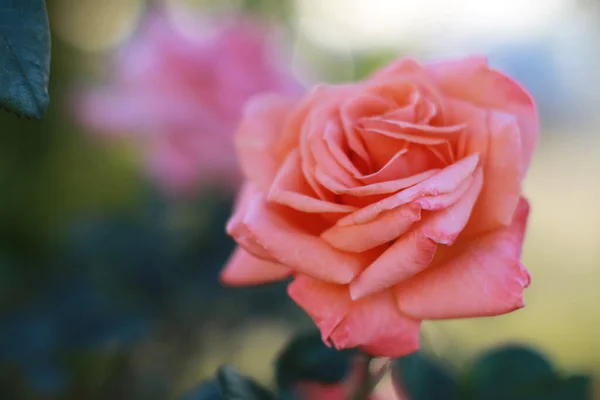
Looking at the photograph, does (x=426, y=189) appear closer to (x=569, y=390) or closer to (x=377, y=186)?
(x=377, y=186)

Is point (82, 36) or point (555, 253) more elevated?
point (82, 36)

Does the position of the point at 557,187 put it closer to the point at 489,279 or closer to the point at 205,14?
the point at 205,14

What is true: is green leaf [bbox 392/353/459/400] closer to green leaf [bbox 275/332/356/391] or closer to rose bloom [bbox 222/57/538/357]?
green leaf [bbox 275/332/356/391]

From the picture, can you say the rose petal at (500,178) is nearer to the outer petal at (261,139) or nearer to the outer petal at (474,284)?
the outer petal at (474,284)

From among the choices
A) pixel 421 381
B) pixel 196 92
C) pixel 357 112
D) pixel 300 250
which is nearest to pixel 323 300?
pixel 300 250

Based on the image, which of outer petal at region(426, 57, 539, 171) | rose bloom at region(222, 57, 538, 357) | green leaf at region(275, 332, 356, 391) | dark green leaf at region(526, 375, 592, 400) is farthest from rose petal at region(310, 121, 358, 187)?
dark green leaf at region(526, 375, 592, 400)

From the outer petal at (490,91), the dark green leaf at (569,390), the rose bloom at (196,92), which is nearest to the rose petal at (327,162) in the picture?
the outer petal at (490,91)

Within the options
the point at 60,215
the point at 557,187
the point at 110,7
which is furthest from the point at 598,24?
the point at 60,215
